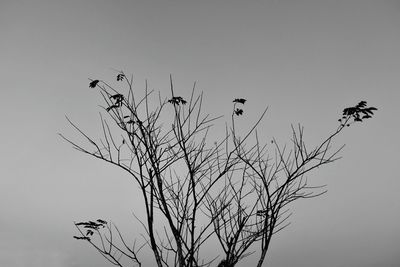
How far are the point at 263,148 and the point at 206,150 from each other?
1293 mm

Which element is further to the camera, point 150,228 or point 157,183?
point 157,183

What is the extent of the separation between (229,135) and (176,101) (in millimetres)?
1075

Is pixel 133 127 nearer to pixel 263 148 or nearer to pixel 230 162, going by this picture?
pixel 230 162

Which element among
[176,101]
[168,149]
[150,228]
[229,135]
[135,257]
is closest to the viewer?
[150,228]

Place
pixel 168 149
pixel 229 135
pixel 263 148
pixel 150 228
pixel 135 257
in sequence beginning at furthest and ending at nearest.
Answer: pixel 263 148, pixel 229 135, pixel 168 149, pixel 135 257, pixel 150 228

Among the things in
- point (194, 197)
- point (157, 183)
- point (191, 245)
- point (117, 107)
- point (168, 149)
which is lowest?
point (191, 245)

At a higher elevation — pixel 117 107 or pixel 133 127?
pixel 117 107

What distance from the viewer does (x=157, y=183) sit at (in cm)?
393

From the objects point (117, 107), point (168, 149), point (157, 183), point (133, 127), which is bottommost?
point (157, 183)

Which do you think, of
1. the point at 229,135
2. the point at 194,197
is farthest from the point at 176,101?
the point at 194,197

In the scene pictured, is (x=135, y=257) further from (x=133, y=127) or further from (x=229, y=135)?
(x=229, y=135)

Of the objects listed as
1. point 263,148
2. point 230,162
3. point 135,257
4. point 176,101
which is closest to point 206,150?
point 230,162

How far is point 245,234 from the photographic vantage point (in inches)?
189

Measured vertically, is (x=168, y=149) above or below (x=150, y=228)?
above
